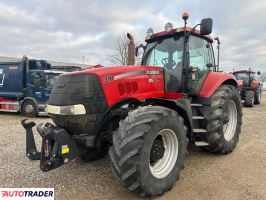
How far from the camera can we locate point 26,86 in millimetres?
12477

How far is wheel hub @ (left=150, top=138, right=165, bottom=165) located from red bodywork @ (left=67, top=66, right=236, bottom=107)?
2.36 ft

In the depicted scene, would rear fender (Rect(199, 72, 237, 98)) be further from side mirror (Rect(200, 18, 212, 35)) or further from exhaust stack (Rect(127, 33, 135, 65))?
exhaust stack (Rect(127, 33, 135, 65))

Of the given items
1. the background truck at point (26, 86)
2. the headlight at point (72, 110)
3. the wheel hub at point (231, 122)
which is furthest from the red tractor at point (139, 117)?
the background truck at point (26, 86)

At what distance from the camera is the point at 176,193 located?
356 cm

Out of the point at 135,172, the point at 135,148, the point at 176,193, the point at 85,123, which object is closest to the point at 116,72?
the point at 85,123

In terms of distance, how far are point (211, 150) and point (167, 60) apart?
1935 millimetres

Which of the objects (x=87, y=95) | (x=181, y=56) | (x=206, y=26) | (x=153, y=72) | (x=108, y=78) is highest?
(x=206, y=26)

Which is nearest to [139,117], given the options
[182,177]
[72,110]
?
[72,110]

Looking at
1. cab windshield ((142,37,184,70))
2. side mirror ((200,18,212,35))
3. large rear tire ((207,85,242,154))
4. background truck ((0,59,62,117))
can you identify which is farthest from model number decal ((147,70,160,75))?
background truck ((0,59,62,117))

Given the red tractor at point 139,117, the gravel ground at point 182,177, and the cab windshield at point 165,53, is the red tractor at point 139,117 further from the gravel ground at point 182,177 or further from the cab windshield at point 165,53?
the gravel ground at point 182,177

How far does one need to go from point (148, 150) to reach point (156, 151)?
0.43 m

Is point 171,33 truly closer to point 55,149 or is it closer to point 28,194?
point 55,149

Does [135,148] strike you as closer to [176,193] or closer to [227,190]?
[176,193]

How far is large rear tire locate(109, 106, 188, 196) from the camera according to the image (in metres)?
3.12
